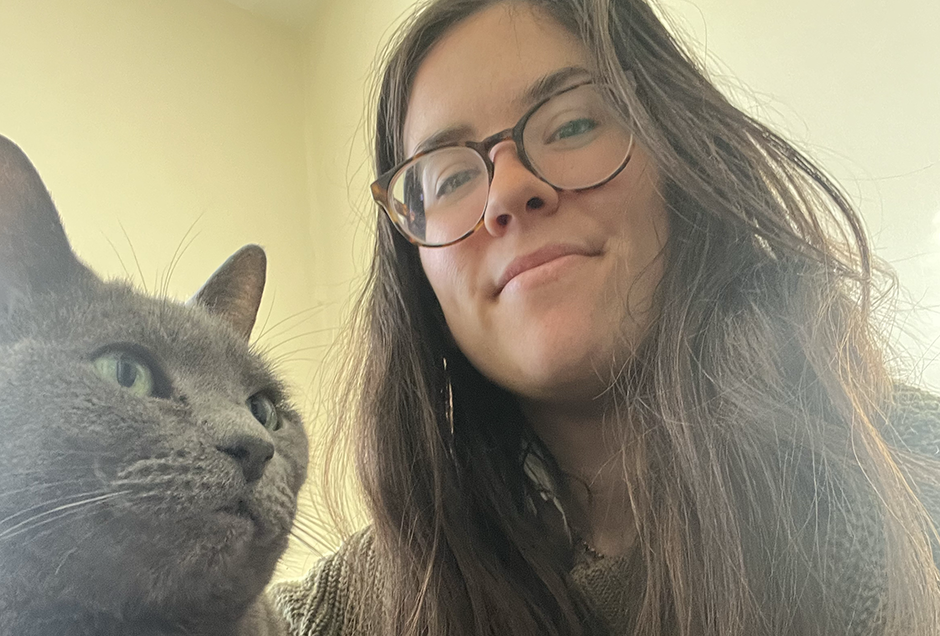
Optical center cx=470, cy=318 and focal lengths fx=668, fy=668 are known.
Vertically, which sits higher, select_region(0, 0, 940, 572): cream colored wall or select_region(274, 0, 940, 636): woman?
select_region(0, 0, 940, 572): cream colored wall

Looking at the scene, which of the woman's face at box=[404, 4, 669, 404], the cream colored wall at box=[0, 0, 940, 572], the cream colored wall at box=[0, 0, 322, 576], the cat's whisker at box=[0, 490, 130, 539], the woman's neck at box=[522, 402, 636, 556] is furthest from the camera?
the cream colored wall at box=[0, 0, 322, 576]

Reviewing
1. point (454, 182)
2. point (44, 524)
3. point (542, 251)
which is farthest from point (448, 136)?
point (44, 524)

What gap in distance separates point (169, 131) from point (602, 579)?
118 centimetres

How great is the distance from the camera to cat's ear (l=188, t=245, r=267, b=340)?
0.58 metres

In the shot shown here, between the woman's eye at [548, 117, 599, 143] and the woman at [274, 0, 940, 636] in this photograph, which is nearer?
the woman at [274, 0, 940, 636]

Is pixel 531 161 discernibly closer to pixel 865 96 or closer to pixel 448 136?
pixel 448 136

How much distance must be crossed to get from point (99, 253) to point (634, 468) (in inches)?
37.5

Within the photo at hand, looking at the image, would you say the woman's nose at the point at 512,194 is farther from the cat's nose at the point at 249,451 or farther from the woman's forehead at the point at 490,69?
the cat's nose at the point at 249,451

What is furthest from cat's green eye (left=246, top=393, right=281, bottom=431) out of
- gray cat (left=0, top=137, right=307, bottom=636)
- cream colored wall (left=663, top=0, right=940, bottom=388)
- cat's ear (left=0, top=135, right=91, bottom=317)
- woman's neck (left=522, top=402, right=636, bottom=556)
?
cream colored wall (left=663, top=0, right=940, bottom=388)

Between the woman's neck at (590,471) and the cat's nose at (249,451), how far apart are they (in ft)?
1.35

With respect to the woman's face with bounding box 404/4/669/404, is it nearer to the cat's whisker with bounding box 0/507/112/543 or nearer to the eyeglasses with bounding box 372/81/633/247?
the eyeglasses with bounding box 372/81/633/247

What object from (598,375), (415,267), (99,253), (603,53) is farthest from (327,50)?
(598,375)

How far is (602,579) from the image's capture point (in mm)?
688

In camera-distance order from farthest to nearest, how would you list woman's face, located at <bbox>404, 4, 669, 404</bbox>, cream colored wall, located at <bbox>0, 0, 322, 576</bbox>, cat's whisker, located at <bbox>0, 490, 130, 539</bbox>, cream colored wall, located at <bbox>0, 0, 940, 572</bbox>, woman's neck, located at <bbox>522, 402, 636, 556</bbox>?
cream colored wall, located at <bbox>0, 0, 322, 576</bbox> → cream colored wall, located at <bbox>0, 0, 940, 572</bbox> → woman's neck, located at <bbox>522, 402, 636, 556</bbox> → woman's face, located at <bbox>404, 4, 669, 404</bbox> → cat's whisker, located at <bbox>0, 490, 130, 539</bbox>
